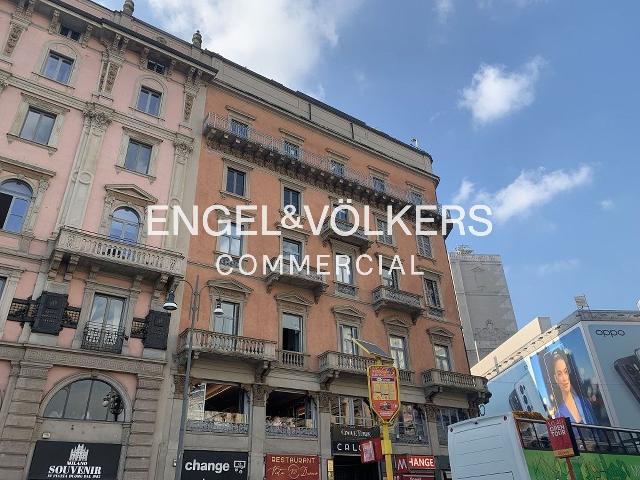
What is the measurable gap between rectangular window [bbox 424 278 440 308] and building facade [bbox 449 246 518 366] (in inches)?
1206

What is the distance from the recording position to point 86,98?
76.6ft

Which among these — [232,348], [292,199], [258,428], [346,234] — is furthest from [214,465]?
[292,199]

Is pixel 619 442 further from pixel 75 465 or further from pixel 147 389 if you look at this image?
pixel 75 465

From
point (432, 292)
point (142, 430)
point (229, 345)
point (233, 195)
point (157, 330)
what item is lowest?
point (142, 430)

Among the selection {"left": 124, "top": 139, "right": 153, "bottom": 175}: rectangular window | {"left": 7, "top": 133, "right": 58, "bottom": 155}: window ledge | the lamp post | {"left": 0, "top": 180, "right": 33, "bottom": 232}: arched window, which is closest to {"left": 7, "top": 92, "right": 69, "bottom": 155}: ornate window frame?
{"left": 7, "top": 133, "right": 58, "bottom": 155}: window ledge

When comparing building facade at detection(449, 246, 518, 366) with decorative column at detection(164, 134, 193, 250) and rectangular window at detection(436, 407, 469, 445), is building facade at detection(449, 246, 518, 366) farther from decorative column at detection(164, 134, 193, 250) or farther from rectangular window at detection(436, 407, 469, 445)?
decorative column at detection(164, 134, 193, 250)

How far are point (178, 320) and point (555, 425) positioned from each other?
14576 millimetres

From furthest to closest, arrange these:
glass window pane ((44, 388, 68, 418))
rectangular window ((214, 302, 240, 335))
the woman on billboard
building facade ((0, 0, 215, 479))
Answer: the woman on billboard → rectangular window ((214, 302, 240, 335)) → building facade ((0, 0, 215, 479)) → glass window pane ((44, 388, 68, 418))

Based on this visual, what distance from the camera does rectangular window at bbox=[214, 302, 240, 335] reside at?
21.8m

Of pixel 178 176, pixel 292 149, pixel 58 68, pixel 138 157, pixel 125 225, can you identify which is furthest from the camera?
pixel 292 149

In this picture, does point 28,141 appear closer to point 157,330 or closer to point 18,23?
point 18,23

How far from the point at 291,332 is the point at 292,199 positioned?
8054 mm

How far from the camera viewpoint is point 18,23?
22922mm

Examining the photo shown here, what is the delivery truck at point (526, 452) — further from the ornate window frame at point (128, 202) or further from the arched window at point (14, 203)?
the arched window at point (14, 203)
